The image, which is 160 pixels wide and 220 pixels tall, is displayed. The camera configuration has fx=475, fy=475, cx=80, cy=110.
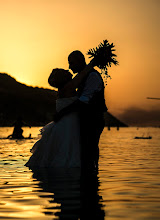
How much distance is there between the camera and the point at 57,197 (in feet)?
23.3

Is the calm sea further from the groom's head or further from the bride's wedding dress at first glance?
the groom's head

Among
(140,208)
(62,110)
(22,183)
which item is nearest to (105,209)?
(140,208)

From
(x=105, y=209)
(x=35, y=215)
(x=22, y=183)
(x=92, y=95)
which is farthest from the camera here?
(x=92, y=95)

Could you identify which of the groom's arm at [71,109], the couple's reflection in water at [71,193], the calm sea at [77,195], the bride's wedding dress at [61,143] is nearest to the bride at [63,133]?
the bride's wedding dress at [61,143]

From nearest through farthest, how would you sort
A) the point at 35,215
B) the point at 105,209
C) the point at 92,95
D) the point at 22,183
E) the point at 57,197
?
the point at 35,215, the point at 105,209, the point at 57,197, the point at 22,183, the point at 92,95

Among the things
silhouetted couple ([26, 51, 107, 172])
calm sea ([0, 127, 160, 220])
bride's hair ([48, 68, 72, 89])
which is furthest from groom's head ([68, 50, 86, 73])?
calm sea ([0, 127, 160, 220])

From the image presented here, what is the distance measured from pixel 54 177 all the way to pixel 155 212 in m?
3.97

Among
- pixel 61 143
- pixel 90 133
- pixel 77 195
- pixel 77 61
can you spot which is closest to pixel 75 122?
pixel 61 143

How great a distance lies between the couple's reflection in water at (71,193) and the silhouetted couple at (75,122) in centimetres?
31

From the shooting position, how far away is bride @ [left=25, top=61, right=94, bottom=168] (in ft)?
34.9

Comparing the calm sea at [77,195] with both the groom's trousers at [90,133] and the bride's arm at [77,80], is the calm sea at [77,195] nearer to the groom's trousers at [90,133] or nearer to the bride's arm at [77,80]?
the groom's trousers at [90,133]

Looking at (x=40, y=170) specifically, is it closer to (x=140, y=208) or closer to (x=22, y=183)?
(x=22, y=183)

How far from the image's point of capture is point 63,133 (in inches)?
429

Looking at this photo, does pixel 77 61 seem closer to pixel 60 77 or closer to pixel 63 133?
pixel 60 77
